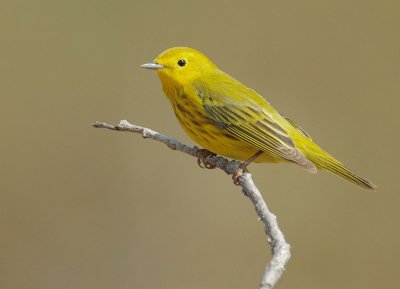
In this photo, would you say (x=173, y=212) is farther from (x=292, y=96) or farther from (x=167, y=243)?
(x=292, y=96)

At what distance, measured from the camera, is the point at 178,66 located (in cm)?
444

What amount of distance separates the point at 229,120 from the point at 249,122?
0.13m

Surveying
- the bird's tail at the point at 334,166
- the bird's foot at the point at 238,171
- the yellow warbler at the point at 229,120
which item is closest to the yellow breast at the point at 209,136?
the yellow warbler at the point at 229,120

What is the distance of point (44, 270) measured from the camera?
5.67 meters

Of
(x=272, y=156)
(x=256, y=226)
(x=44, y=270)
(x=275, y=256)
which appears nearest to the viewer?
(x=275, y=256)

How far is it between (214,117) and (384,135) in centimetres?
237

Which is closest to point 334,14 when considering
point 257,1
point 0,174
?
point 257,1

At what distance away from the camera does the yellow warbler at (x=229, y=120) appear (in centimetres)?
415

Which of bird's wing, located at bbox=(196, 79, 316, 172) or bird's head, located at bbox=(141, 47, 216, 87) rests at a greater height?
bird's head, located at bbox=(141, 47, 216, 87)

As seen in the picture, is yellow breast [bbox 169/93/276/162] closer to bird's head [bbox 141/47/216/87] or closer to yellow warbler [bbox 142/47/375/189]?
yellow warbler [bbox 142/47/375/189]

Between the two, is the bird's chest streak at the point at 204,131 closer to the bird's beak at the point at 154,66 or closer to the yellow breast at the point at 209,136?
the yellow breast at the point at 209,136

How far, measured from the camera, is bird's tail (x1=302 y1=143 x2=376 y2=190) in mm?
4168

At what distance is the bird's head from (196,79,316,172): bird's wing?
4.8 inches

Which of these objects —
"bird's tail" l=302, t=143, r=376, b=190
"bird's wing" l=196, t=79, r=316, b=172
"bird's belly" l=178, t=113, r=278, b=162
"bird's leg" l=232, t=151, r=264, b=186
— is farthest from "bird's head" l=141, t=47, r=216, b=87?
"bird's tail" l=302, t=143, r=376, b=190
